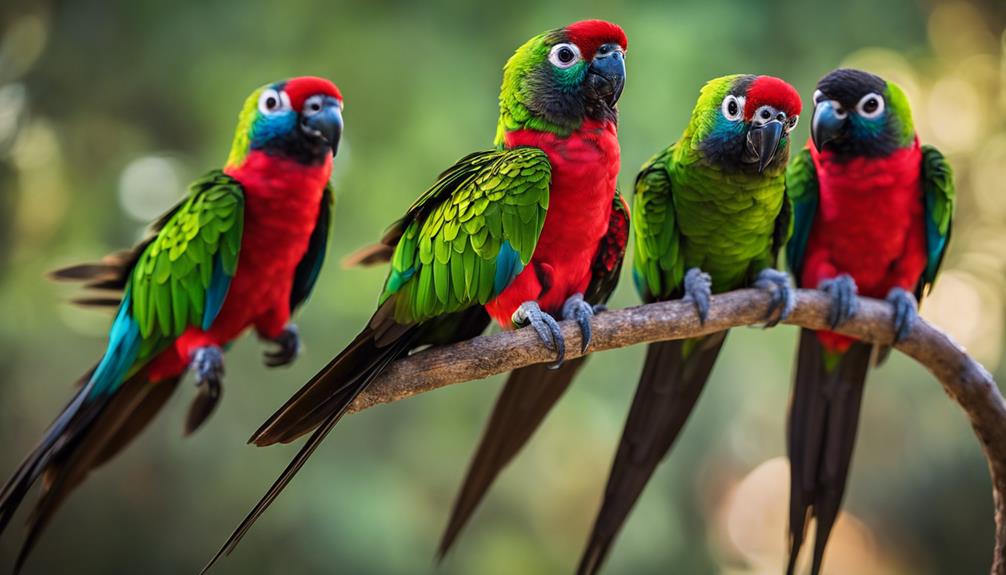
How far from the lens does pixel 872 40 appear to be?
3.67 metres

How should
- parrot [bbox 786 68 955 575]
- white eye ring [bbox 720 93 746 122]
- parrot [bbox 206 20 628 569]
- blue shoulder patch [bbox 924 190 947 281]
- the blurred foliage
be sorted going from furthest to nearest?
1. the blurred foliage
2. blue shoulder patch [bbox 924 190 947 281]
3. parrot [bbox 786 68 955 575]
4. white eye ring [bbox 720 93 746 122]
5. parrot [bbox 206 20 628 569]

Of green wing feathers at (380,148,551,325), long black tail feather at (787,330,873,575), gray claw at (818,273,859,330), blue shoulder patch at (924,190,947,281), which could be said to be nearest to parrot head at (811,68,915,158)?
blue shoulder patch at (924,190,947,281)

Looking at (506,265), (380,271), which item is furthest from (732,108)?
(380,271)

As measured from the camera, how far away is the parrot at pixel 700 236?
5.24 ft

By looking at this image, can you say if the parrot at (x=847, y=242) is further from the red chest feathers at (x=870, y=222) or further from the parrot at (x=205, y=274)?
the parrot at (x=205, y=274)

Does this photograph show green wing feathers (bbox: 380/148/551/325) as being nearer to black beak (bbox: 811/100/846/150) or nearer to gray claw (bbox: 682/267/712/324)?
gray claw (bbox: 682/267/712/324)

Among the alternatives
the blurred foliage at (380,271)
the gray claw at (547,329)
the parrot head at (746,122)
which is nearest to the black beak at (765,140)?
the parrot head at (746,122)

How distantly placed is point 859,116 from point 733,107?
1.31 ft

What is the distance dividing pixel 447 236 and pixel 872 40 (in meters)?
2.87

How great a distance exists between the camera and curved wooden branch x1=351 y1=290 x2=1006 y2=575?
4.99ft

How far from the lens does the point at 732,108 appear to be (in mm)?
1600

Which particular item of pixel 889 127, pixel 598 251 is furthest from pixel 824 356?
pixel 598 251

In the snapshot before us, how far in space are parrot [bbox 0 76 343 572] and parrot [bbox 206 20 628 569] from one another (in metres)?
0.33

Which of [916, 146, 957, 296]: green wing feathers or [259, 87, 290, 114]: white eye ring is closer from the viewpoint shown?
[259, 87, 290, 114]: white eye ring
